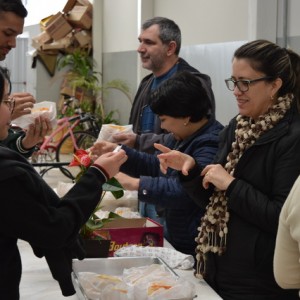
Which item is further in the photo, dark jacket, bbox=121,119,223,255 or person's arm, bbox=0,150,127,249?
dark jacket, bbox=121,119,223,255

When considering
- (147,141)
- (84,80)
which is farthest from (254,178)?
(84,80)

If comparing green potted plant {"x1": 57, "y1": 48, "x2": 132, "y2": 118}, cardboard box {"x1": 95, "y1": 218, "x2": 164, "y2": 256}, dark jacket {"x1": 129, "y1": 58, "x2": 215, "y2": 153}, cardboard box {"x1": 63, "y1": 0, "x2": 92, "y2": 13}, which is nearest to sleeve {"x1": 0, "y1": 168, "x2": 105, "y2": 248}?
cardboard box {"x1": 95, "y1": 218, "x2": 164, "y2": 256}

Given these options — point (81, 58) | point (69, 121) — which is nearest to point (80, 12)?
point (81, 58)

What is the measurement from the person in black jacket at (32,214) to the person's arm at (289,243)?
546 mm

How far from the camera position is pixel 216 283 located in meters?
2.27

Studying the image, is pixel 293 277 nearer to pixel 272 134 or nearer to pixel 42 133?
pixel 272 134

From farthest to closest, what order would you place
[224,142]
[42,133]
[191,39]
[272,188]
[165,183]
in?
1. [191,39]
2. [42,133]
3. [165,183]
4. [224,142]
5. [272,188]

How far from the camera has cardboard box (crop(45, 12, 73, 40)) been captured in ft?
32.5

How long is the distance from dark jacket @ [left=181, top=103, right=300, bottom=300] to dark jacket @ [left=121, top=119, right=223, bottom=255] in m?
0.37

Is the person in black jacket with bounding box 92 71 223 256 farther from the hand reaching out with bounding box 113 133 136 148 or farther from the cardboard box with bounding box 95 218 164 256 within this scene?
the hand reaching out with bounding box 113 133 136 148

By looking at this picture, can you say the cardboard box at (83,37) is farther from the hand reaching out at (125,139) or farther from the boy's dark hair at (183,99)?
the boy's dark hair at (183,99)

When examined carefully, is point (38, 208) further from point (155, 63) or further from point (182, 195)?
point (155, 63)

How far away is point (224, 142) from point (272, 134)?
0.31 meters

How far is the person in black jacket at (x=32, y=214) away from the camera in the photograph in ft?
5.41
